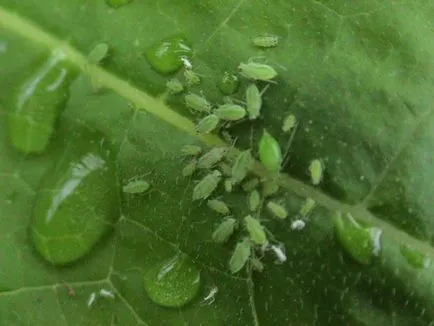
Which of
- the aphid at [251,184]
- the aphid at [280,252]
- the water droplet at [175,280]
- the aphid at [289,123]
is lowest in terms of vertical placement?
the water droplet at [175,280]

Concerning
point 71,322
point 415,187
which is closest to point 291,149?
point 415,187

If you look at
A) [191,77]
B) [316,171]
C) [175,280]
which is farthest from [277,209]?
[191,77]

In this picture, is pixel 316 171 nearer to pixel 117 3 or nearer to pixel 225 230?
pixel 225 230

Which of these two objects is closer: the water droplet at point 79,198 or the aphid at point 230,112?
the aphid at point 230,112

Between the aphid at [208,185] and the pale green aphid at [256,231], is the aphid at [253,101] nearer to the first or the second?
the aphid at [208,185]

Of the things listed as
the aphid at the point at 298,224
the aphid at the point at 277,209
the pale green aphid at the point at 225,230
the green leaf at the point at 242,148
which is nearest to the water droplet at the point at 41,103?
the green leaf at the point at 242,148

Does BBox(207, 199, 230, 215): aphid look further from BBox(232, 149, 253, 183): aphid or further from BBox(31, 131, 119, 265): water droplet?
BBox(31, 131, 119, 265): water droplet

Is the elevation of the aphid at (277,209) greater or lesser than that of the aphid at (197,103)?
lesser
